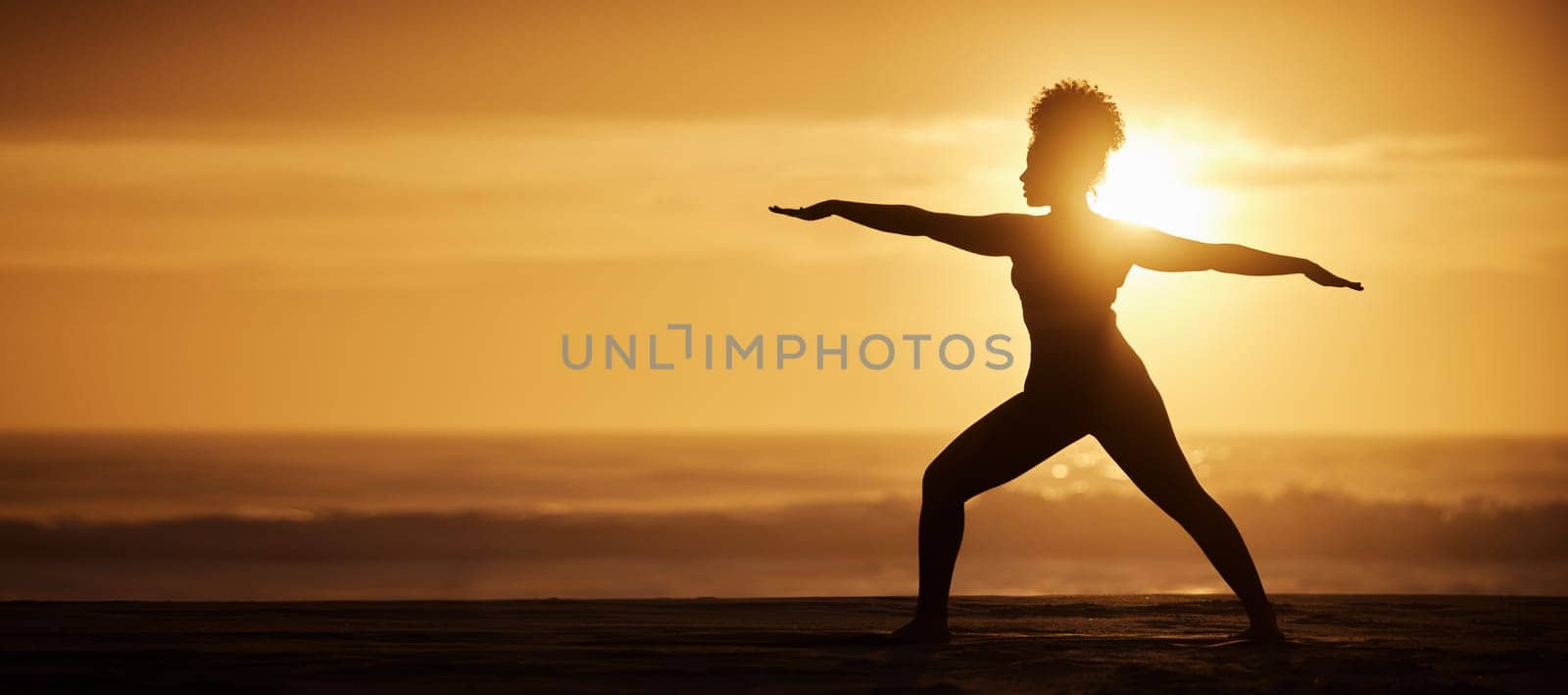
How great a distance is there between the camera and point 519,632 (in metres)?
10.6

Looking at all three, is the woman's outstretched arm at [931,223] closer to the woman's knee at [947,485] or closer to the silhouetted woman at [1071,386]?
the silhouetted woman at [1071,386]

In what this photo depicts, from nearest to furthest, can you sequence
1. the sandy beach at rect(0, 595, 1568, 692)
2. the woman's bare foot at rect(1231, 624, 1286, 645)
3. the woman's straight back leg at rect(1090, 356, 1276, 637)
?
the sandy beach at rect(0, 595, 1568, 692), the woman's bare foot at rect(1231, 624, 1286, 645), the woman's straight back leg at rect(1090, 356, 1276, 637)

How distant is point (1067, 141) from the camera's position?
10.6 meters

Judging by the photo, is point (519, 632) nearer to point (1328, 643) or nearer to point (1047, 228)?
point (1047, 228)

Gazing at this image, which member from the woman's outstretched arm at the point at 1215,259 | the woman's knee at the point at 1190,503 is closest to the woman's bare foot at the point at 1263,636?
the woman's knee at the point at 1190,503

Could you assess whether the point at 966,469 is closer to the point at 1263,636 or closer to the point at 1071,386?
the point at 1071,386

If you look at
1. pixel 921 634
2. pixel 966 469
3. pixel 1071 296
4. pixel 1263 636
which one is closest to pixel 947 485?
pixel 966 469

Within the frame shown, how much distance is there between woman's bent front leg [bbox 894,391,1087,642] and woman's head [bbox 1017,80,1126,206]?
1.07 m

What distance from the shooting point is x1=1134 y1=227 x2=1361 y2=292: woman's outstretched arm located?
1024 cm

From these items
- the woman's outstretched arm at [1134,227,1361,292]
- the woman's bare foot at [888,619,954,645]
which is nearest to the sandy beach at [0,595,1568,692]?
the woman's bare foot at [888,619,954,645]

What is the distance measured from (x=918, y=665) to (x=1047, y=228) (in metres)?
2.42

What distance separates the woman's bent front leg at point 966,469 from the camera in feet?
33.6

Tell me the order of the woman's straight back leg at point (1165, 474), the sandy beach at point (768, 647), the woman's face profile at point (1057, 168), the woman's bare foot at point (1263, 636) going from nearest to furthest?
the sandy beach at point (768, 647) → the woman's bare foot at point (1263, 636) → the woman's straight back leg at point (1165, 474) → the woman's face profile at point (1057, 168)

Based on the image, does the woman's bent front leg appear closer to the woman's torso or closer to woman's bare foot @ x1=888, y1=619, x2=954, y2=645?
woman's bare foot @ x1=888, y1=619, x2=954, y2=645
